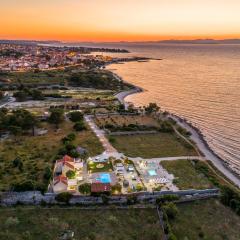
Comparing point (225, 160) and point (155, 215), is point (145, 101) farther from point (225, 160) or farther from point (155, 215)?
point (155, 215)

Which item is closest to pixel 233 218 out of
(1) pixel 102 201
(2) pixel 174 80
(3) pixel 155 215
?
(3) pixel 155 215

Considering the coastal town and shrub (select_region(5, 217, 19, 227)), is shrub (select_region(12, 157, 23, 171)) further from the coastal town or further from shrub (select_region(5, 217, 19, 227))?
shrub (select_region(5, 217, 19, 227))

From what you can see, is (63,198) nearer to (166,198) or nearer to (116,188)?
(116,188)

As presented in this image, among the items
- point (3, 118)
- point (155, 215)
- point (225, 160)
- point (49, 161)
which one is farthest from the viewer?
point (3, 118)

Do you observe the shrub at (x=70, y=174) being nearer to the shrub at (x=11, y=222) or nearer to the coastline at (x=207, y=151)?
the shrub at (x=11, y=222)

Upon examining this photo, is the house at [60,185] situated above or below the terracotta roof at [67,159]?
above

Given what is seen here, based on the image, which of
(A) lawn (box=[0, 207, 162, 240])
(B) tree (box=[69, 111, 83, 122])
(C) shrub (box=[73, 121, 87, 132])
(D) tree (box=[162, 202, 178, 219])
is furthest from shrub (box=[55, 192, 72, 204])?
(B) tree (box=[69, 111, 83, 122])

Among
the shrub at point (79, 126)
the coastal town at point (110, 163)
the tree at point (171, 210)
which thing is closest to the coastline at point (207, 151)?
the coastal town at point (110, 163)
